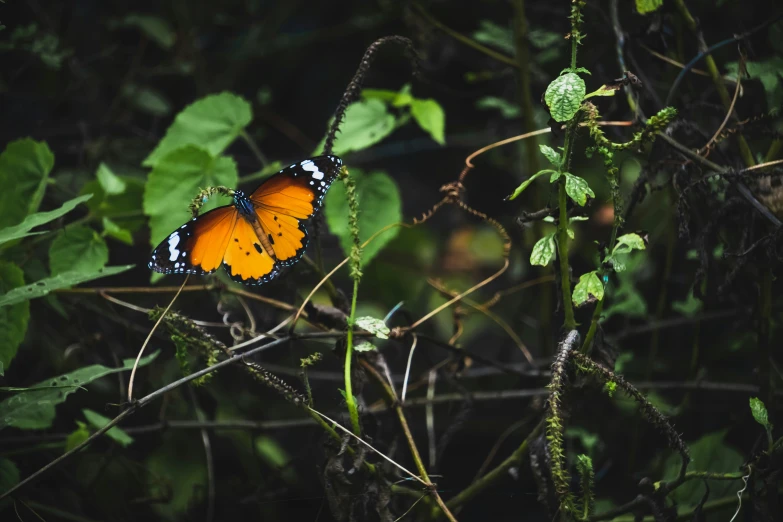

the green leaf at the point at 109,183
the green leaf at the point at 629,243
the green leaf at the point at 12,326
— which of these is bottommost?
the green leaf at the point at 12,326

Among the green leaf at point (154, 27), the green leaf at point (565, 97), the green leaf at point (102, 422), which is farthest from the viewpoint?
the green leaf at point (154, 27)

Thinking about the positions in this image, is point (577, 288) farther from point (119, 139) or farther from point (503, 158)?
point (119, 139)

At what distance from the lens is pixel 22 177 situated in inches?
52.8

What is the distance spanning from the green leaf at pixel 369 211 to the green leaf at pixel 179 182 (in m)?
0.21

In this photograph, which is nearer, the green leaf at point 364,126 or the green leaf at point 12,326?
the green leaf at point 12,326

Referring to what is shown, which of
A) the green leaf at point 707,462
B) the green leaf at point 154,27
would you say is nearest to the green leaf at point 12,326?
the green leaf at point 154,27

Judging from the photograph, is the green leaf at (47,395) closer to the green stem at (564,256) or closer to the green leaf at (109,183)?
the green leaf at (109,183)

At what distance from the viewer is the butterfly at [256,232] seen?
3.45ft

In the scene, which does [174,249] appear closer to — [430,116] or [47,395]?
[47,395]

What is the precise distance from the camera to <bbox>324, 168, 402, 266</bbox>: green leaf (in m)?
1.32

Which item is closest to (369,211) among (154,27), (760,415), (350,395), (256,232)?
(256,232)

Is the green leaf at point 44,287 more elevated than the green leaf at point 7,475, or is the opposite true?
the green leaf at point 44,287

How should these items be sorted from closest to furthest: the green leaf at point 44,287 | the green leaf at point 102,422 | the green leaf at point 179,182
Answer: the green leaf at point 44,287 → the green leaf at point 102,422 → the green leaf at point 179,182

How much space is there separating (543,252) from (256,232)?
21.0 inches
